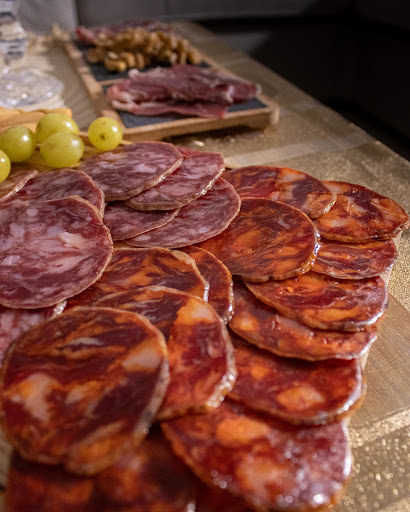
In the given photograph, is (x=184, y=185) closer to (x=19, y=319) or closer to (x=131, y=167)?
(x=131, y=167)

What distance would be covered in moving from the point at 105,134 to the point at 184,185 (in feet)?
1.32

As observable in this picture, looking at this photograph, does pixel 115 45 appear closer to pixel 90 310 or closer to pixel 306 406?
pixel 90 310

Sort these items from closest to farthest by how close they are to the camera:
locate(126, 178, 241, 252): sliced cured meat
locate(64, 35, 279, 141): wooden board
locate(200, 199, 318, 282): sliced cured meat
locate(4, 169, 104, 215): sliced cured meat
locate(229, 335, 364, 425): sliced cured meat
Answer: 1. locate(229, 335, 364, 425): sliced cured meat
2. locate(200, 199, 318, 282): sliced cured meat
3. locate(126, 178, 241, 252): sliced cured meat
4. locate(4, 169, 104, 215): sliced cured meat
5. locate(64, 35, 279, 141): wooden board

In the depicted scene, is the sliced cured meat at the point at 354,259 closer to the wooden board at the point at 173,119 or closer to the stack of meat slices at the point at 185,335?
the stack of meat slices at the point at 185,335

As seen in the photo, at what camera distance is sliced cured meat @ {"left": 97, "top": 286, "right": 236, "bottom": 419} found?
726mm

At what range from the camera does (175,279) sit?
0.99 m

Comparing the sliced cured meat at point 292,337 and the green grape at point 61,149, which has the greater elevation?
the green grape at point 61,149

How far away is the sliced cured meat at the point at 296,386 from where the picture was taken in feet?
2.45

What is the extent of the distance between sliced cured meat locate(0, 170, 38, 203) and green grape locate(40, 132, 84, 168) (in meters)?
0.08

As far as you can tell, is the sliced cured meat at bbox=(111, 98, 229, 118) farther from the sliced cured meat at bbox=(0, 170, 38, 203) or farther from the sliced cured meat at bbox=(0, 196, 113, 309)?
the sliced cured meat at bbox=(0, 196, 113, 309)

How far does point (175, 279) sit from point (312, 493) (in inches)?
19.0

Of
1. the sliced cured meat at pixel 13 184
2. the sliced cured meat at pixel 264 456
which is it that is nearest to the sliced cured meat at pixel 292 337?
the sliced cured meat at pixel 264 456

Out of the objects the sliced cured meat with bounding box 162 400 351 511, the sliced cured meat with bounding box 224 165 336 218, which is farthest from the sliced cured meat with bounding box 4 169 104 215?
the sliced cured meat with bounding box 162 400 351 511

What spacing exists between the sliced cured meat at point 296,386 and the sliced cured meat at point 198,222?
34cm
